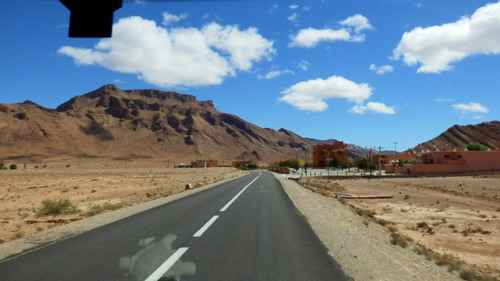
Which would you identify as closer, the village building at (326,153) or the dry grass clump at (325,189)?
the dry grass clump at (325,189)

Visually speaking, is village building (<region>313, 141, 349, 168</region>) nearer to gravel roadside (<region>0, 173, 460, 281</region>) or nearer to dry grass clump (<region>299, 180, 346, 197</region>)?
dry grass clump (<region>299, 180, 346, 197</region>)

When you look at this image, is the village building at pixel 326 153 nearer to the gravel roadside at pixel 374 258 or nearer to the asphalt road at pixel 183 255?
the gravel roadside at pixel 374 258

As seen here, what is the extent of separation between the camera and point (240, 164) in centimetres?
15538

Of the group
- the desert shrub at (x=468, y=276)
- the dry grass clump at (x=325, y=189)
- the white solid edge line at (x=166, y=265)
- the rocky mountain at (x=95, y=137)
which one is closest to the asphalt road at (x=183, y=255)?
the white solid edge line at (x=166, y=265)

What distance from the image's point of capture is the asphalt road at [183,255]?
232 inches

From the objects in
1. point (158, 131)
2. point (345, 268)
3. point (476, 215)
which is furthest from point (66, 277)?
point (158, 131)

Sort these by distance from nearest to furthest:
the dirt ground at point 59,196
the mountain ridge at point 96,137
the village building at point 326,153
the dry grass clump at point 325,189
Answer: the dirt ground at point 59,196
the dry grass clump at point 325,189
the mountain ridge at point 96,137
the village building at point 326,153

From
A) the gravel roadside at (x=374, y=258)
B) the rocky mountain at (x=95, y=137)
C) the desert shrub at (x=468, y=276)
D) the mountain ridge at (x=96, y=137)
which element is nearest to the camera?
the gravel roadside at (x=374, y=258)

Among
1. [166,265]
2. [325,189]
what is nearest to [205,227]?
[166,265]

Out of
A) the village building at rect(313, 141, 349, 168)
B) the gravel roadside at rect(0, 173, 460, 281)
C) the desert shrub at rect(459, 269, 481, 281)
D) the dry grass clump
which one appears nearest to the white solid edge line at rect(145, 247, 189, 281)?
the gravel roadside at rect(0, 173, 460, 281)

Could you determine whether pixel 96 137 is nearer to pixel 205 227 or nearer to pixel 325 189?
pixel 325 189

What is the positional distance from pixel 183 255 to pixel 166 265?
0.75 metres

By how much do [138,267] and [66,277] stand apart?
3.76 feet

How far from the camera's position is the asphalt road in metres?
5.90
